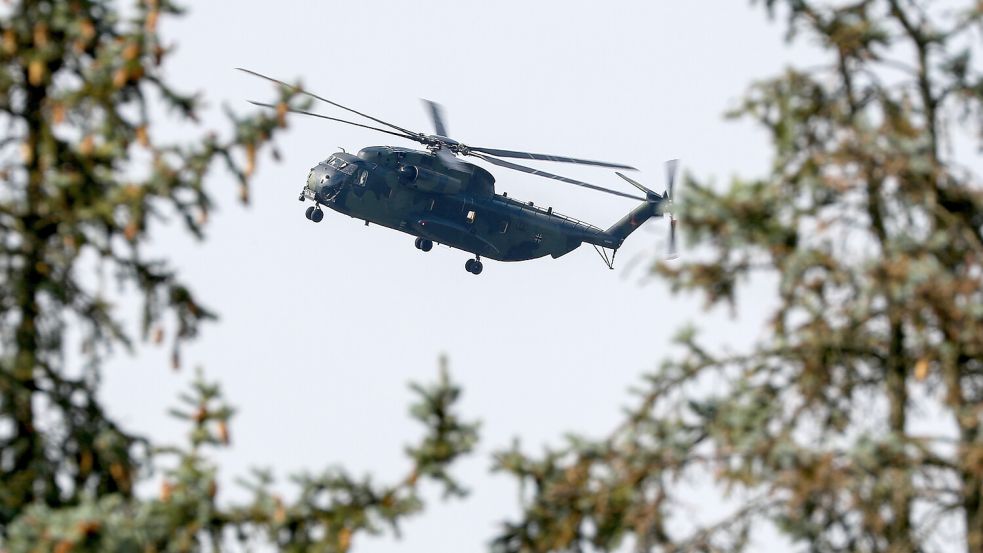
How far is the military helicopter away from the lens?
1439 inches

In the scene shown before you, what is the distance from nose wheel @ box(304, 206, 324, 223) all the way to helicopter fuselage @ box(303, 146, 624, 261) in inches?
7.4

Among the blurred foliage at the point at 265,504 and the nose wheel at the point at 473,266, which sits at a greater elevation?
the nose wheel at the point at 473,266

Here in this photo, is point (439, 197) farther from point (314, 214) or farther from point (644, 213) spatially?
point (644, 213)

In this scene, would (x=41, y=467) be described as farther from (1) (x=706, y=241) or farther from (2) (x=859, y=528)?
(2) (x=859, y=528)

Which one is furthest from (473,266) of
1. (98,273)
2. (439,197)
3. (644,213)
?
(98,273)

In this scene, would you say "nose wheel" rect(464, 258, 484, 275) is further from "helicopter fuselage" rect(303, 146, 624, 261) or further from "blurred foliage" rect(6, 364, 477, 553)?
"blurred foliage" rect(6, 364, 477, 553)

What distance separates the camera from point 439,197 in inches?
1497

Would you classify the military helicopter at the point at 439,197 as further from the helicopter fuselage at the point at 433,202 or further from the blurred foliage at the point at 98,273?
the blurred foliage at the point at 98,273

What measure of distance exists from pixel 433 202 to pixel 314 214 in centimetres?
281

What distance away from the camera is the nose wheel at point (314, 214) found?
36.9 metres

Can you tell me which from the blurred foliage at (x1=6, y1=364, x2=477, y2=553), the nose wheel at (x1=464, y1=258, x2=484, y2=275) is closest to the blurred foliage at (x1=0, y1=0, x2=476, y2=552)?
the blurred foliage at (x1=6, y1=364, x2=477, y2=553)

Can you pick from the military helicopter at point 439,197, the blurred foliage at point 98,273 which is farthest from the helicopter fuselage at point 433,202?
the blurred foliage at point 98,273

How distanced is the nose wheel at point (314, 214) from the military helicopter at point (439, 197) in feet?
0.07

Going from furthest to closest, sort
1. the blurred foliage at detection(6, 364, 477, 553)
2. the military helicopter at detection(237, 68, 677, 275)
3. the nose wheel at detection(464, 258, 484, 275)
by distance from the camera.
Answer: the nose wheel at detection(464, 258, 484, 275) → the military helicopter at detection(237, 68, 677, 275) → the blurred foliage at detection(6, 364, 477, 553)
